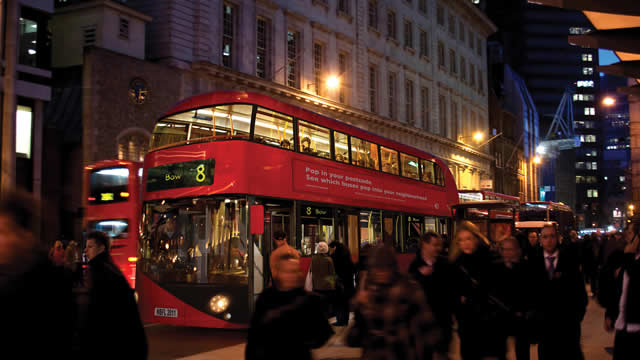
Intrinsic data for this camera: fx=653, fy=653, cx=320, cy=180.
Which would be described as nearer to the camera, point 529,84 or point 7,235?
point 7,235

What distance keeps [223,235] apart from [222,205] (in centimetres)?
53

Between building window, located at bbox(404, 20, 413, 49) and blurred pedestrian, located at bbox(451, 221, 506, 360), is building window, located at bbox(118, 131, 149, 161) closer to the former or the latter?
blurred pedestrian, located at bbox(451, 221, 506, 360)

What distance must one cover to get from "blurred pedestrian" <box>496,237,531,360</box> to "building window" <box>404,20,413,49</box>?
130ft

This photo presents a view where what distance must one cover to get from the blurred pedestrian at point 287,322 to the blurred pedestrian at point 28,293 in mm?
1226

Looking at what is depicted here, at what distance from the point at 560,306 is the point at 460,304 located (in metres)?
1.45

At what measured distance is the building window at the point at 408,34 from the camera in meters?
45.5

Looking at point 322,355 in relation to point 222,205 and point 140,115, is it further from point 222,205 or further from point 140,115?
point 140,115

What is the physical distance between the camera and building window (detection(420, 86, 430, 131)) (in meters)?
47.2

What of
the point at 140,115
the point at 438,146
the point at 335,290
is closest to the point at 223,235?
the point at 335,290

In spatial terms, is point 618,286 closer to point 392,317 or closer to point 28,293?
point 392,317

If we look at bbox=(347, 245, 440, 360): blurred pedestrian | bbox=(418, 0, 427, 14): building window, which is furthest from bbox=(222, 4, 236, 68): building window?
bbox=(347, 245, 440, 360): blurred pedestrian

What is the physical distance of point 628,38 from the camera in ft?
36.3

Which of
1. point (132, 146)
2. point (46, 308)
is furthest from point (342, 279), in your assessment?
point (132, 146)

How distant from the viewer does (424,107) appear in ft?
156
